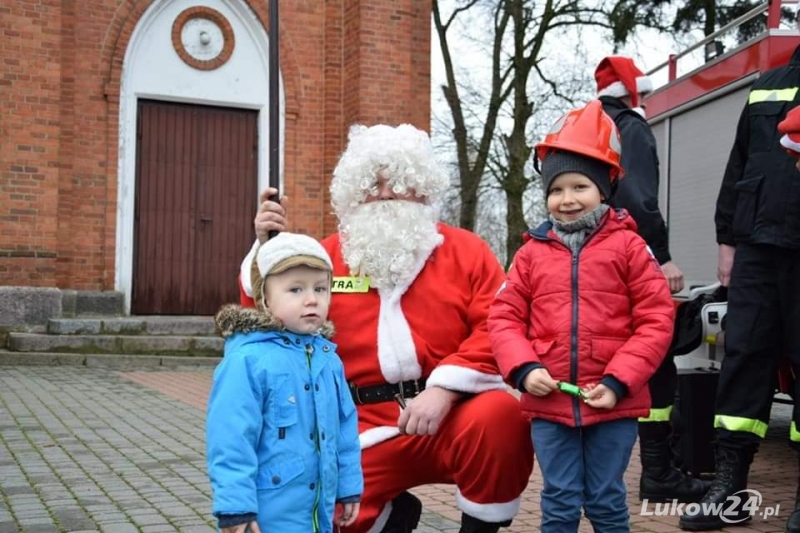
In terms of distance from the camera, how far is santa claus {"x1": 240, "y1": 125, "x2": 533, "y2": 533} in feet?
11.0

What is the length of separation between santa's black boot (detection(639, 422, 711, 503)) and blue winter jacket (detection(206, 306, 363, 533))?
7.69 feet

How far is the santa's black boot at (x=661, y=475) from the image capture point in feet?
15.8

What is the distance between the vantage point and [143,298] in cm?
1241

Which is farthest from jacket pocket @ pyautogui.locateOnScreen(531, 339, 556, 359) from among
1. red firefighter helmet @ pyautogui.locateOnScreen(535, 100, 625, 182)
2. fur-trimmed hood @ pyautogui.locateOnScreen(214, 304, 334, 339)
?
fur-trimmed hood @ pyautogui.locateOnScreen(214, 304, 334, 339)

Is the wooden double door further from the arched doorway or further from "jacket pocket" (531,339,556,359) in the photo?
"jacket pocket" (531,339,556,359)

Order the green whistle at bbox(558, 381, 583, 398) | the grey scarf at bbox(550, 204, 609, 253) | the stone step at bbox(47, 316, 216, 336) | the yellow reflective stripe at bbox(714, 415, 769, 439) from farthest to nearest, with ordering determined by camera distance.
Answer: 1. the stone step at bbox(47, 316, 216, 336)
2. the yellow reflective stripe at bbox(714, 415, 769, 439)
3. the grey scarf at bbox(550, 204, 609, 253)
4. the green whistle at bbox(558, 381, 583, 398)

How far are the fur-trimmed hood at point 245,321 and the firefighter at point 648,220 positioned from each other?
7.54 feet

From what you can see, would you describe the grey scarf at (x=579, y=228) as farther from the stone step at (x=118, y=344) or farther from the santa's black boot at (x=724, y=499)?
the stone step at (x=118, y=344)

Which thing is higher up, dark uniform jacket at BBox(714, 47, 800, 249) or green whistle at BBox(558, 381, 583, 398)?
dark uniform jacket at BBox(714, 47, 800, 249)

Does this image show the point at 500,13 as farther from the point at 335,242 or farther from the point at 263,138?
the point at 335,242

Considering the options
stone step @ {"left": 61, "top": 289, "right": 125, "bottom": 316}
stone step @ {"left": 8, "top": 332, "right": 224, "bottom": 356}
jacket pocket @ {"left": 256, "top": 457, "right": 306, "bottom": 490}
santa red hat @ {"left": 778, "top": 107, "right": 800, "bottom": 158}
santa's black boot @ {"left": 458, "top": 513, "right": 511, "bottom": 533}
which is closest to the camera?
jacket pocket @ {"left": 256, "top": 457, "right": 306, "bottom": 490}

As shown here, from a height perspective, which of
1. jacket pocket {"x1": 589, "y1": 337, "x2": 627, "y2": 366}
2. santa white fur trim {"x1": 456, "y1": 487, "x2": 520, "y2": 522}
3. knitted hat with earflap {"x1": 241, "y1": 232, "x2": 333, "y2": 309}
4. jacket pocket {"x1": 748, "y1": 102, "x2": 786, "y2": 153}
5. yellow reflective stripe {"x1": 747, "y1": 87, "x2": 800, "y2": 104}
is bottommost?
santa white fur trim {"x1": 456, "y1": 487, "x2": 520, "y2": 522}

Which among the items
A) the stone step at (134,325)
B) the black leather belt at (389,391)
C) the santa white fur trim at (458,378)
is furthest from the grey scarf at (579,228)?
the stone step at (134,325)

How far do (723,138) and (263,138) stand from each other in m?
7.51
